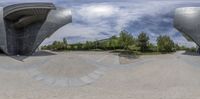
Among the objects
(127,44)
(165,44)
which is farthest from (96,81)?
(165,44)

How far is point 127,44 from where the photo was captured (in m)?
47.2

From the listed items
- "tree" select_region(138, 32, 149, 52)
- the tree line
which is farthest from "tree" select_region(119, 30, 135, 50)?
"tree" select_region(138, 32, 149, 52)

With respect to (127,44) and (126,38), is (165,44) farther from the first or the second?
(126,38)

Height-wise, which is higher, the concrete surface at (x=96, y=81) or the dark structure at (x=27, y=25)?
the dark structure at (x=27, y=25)

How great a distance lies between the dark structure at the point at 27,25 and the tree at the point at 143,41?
11709 millimetres

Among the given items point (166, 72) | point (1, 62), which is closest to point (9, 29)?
point (1, 62)

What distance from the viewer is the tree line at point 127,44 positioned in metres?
46.1

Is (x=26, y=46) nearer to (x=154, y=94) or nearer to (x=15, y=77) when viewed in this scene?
(x=15, y=77)

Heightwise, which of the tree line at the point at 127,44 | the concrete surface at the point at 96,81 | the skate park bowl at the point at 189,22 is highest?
the skate park bowl at the point at 189,22

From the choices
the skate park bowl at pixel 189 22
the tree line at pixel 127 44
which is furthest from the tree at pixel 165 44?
the skate park bowl at pixel 189 22

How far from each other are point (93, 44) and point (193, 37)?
54.2 ft

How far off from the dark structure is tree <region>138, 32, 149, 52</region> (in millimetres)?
11709

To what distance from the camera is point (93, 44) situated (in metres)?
48.2

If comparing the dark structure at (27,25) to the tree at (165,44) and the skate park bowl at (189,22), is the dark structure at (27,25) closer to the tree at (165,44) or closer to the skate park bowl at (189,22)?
the tree at (165,44)
